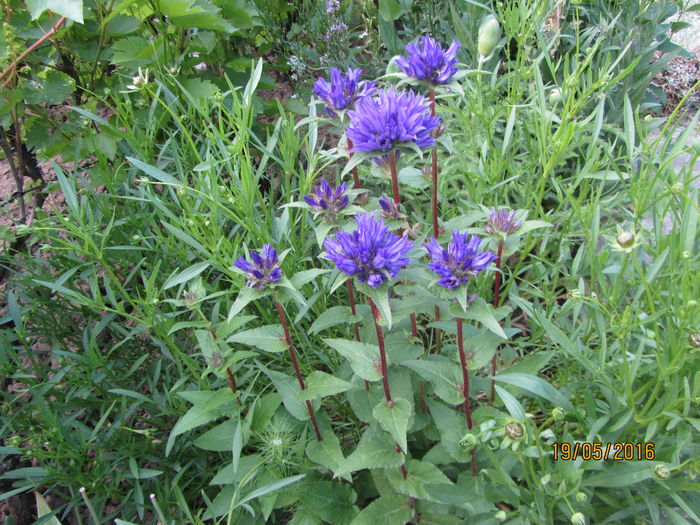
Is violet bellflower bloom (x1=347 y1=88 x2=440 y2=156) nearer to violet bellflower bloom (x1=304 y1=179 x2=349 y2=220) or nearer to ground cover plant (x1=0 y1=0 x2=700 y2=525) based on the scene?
ground cover plant (x1=0 y1=0 x2=700 y2=525)

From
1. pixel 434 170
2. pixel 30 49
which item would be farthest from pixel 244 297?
pixel 30 49

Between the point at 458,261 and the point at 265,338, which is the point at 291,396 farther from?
the point at 458,261

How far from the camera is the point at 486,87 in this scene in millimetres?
2070

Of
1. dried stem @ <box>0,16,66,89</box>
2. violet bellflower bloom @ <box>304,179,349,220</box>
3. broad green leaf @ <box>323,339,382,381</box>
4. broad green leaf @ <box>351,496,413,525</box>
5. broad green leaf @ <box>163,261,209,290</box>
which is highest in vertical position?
dried stem @ <box>0,16,66,89</box>

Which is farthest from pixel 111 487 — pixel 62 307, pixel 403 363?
pixel 403 363

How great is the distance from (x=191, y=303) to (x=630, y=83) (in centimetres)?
224

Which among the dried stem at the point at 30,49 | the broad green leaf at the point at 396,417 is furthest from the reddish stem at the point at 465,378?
the dried stem at the point at 30,49

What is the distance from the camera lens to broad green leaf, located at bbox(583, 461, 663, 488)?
1.00m

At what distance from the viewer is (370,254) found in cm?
98

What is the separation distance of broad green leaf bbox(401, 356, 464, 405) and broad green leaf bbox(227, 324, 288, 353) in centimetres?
31

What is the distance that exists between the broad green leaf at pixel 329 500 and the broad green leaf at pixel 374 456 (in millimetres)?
152

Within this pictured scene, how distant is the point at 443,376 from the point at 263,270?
1.61 feet

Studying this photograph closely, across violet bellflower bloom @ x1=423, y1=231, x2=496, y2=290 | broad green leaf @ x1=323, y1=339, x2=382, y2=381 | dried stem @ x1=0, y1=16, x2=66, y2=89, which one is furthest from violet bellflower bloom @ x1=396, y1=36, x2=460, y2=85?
dried stem @ x1=0, y1=16, x2=66, y2=89

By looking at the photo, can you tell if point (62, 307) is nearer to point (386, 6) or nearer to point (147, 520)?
point (147, 520)
